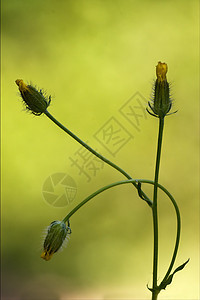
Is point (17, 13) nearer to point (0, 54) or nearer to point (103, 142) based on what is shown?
point (0, 54)

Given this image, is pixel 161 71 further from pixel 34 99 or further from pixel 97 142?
pixel 97 142

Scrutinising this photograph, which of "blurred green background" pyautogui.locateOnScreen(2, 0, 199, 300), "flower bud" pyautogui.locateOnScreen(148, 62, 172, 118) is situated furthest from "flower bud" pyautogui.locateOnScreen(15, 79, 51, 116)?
"blurred green background" pyautogui.locateOnScreen(2, 0, 199, 300)

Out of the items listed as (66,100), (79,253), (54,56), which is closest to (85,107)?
(66,100)

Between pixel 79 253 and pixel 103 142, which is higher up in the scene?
pixel 103 142

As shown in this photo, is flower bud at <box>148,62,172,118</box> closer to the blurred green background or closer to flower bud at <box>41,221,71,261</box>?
flower bud at <box>41,221,71,261</box>

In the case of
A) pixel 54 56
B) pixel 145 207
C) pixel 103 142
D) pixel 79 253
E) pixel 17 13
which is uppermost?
pixel 17 13

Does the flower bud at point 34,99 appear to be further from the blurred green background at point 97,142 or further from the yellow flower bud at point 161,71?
the blurred green background at point 97,142
